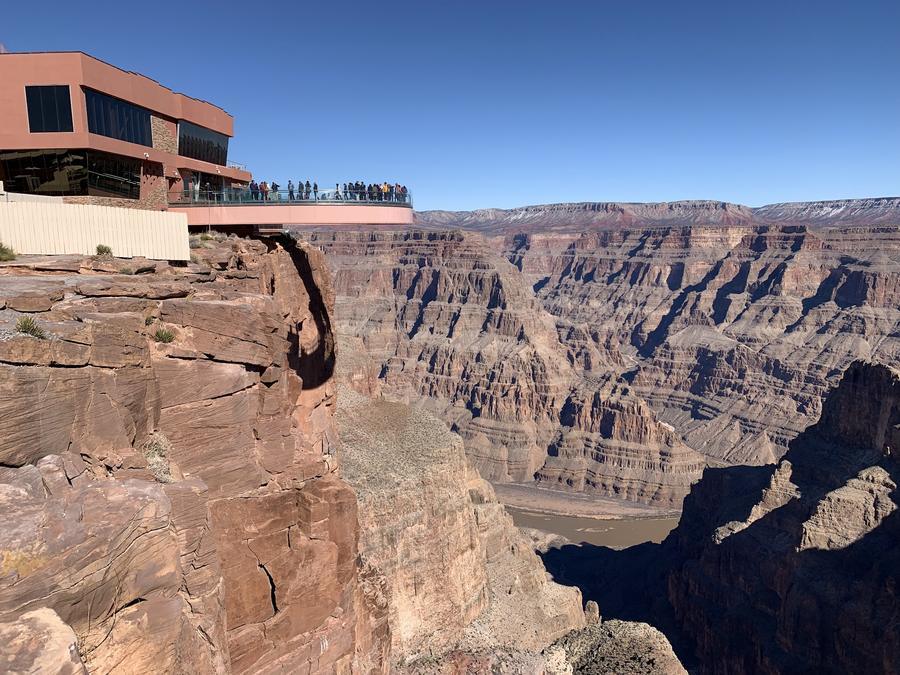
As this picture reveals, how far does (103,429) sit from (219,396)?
12.8 ft

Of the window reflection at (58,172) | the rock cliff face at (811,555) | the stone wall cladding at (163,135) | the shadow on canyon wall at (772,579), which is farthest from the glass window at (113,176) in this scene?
the shadow on canyon wall at (772,579)

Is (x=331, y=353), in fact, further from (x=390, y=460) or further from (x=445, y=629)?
(x=445, y=629)

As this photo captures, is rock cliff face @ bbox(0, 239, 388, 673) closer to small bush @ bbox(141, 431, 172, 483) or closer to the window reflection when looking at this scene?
small bush @ bbox(141, 431, 172, 483)

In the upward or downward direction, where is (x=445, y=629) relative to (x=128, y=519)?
downward

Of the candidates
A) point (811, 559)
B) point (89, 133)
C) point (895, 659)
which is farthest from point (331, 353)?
point (811, 559)

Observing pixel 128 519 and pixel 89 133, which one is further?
pixel 89 133

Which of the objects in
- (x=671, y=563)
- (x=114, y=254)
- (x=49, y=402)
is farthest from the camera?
(x=671, y=563)

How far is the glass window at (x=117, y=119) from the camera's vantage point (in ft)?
89.1

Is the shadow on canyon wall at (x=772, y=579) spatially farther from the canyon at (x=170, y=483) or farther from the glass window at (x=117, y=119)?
the glass window at (x=117, y=119)

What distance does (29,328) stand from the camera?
12711mm

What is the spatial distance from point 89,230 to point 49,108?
24.3 feet

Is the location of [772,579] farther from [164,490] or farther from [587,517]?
[164,490]

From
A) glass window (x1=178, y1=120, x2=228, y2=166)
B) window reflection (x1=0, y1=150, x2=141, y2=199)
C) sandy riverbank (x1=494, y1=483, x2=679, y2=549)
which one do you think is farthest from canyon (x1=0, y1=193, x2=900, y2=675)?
glass window (x1=178, y1=120, x2=228, y2=166)

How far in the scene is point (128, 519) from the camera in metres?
11.5
